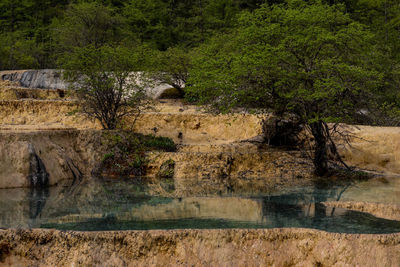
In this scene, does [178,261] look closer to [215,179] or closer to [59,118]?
[215,179]

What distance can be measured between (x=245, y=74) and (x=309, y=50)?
2.39m

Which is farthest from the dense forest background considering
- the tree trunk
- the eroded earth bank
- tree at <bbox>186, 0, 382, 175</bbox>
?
the tree trunk

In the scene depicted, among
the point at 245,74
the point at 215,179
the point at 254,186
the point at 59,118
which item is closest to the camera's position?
the point at 254,186

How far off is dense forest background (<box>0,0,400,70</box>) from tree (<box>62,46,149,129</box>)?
1039cm

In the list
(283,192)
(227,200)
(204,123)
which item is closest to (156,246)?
(227,200)

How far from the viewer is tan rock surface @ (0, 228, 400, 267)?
6.43m

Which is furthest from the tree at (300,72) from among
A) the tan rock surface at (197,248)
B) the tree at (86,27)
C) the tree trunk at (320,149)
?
the tree at (86,27)

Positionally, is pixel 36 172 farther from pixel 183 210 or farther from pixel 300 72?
pixel 300 72

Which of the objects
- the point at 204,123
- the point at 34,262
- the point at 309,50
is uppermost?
the point at 309,50

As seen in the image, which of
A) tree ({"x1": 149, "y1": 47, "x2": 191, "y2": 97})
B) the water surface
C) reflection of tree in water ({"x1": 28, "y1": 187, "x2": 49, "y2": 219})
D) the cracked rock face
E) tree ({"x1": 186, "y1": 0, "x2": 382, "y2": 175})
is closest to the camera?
the water surface

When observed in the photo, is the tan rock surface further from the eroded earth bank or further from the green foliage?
the green foliage

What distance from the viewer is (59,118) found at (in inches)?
826

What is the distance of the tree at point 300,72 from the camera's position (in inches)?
523

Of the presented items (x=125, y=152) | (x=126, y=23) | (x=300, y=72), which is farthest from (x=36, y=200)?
(x=126, y=23)
